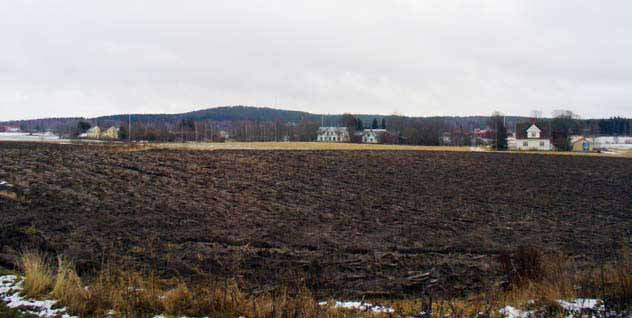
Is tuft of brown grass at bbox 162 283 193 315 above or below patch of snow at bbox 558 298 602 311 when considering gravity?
below

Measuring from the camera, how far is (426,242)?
14156mm

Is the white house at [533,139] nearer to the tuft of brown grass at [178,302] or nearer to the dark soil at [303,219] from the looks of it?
the dark soil at [303,219]

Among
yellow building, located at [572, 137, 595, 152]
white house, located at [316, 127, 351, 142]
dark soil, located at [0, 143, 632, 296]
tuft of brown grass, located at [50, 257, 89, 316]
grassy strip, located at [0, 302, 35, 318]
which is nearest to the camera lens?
grassy strip, located at [0, 302, 35, 318]

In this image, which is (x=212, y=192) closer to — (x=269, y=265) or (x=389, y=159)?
(x=269, y=265)

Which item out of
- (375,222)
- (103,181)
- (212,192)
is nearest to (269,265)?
(375,222)

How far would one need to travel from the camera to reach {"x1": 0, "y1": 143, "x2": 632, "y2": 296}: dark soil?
1123 centimetres

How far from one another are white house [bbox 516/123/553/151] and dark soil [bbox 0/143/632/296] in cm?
3811

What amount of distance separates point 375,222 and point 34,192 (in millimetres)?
12983

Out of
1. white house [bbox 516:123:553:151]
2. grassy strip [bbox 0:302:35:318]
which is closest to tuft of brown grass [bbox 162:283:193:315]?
grassy strip [bbox 0:302:35:318]

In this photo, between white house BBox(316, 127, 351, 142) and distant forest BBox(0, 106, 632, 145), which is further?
white house BBox(316, 127, 351, 142)

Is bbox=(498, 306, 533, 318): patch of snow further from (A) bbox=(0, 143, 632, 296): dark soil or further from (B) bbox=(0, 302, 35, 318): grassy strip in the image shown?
(B) bbox=(0, 302, 35, 318): grassy strip

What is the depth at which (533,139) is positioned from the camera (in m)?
68.6

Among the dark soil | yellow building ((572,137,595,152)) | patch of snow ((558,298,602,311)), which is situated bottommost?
the dark soil

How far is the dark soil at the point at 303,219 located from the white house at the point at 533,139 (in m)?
38.1
